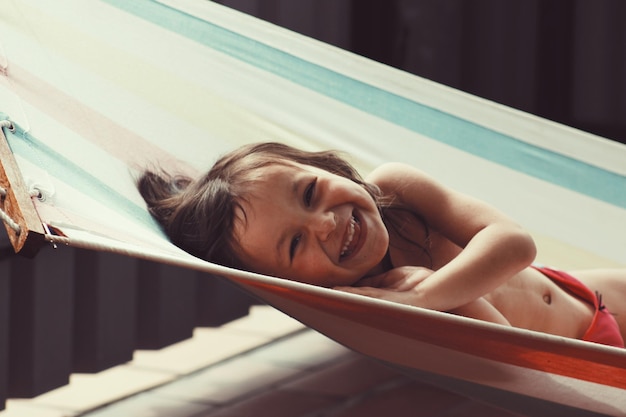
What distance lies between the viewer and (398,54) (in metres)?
3.37

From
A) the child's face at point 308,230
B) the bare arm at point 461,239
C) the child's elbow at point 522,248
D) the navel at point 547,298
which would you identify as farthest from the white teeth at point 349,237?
the navel at point 547,298

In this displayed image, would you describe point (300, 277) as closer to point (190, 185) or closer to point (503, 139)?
point (190, 185)

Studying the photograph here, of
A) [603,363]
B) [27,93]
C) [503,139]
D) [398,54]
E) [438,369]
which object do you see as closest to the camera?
[603,363]

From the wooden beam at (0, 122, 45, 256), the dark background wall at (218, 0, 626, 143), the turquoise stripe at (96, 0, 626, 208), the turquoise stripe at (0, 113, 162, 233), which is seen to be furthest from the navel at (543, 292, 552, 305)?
the dark background wall at (218, 0, 626, 143)

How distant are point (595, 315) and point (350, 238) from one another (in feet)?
1.45

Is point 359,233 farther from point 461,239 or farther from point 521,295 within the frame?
point 521,295

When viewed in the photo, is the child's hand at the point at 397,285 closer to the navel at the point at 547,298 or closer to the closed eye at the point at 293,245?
the closed eye at the point at 293,245

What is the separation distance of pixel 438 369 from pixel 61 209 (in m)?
0.51

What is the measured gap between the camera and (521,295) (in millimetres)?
1616

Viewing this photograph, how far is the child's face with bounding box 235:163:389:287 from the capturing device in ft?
4.68

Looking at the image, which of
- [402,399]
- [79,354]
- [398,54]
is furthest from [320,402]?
[398,54]

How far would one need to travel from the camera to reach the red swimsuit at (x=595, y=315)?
5.31 feet

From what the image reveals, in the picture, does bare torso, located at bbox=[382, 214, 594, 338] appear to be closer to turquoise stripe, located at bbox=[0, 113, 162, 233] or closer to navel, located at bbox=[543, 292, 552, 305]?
navel, located at bbox=[543, 292, 552, 305]

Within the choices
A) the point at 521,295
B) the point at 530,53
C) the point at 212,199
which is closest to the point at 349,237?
the point at 212,199
